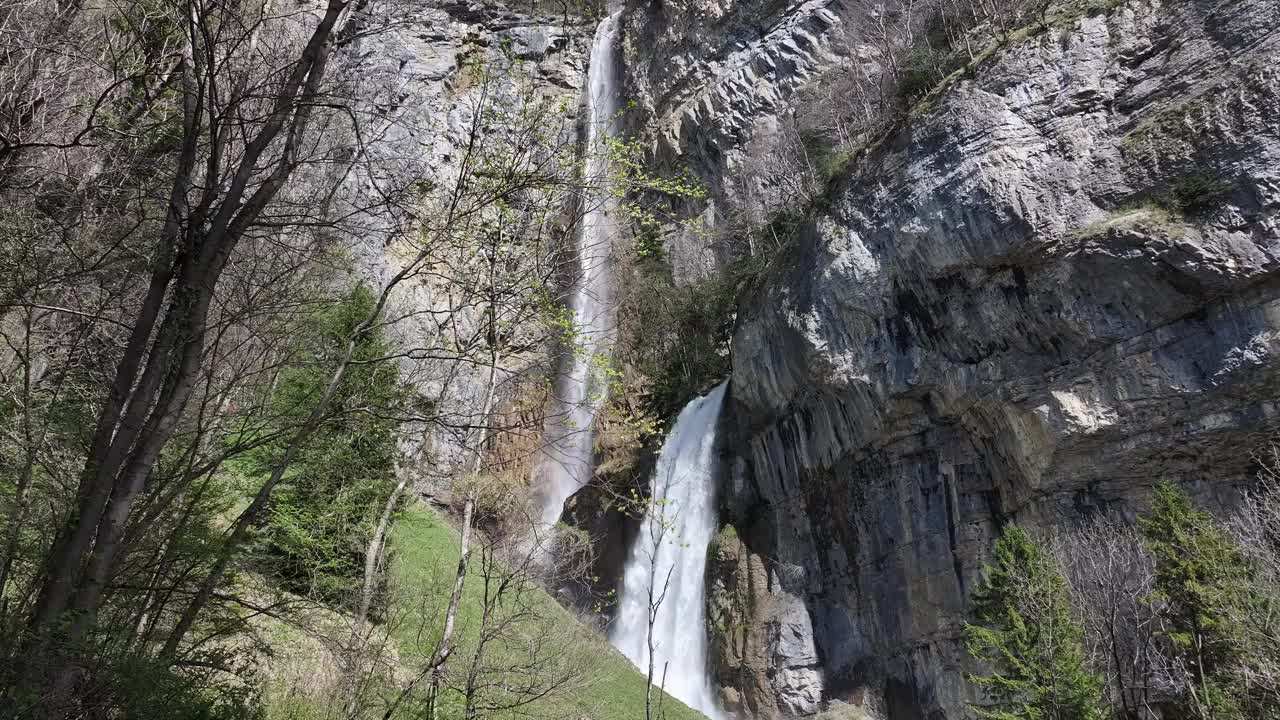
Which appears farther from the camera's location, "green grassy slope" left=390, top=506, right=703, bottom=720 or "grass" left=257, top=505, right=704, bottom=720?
"green grassy slope" left=390, top=506, right=703, bottom=720

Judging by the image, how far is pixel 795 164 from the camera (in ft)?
95.6

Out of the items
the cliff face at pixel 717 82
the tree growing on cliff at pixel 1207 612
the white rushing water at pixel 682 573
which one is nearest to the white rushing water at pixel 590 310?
the cliff face at pixel 717 82

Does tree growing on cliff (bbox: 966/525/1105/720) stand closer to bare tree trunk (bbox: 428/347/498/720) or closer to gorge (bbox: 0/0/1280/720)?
gorge (bbox: 0/0/1280/720)

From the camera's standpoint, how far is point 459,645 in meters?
13.0

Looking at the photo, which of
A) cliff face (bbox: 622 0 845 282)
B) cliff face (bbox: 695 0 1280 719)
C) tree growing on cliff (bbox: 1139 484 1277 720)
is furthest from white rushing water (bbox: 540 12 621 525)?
tree growing on cliff (bbox: 1139 484 1277 720)

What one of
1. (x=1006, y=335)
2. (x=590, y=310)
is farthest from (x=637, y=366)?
(x=1006, y=335)

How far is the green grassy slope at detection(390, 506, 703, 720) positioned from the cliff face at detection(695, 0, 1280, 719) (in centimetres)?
567

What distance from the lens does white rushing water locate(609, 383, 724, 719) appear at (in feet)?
78.7

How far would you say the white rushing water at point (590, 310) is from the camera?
6.82m

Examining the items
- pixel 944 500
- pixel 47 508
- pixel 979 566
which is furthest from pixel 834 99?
pixel 47 508

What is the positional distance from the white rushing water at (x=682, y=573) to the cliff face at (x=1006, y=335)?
1118mm

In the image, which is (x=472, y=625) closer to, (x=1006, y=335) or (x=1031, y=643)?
(x=1031, y=643)

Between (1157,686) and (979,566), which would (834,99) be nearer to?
(979,566)

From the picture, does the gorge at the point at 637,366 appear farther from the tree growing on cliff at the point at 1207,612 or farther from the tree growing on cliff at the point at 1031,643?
the tree growing on cliff at the point at 1031,643
